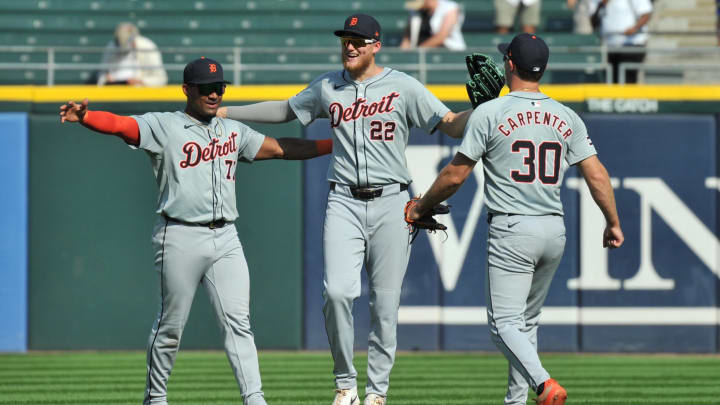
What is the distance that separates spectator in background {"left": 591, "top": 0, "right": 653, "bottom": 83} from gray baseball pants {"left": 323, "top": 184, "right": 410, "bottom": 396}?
6.43 metres

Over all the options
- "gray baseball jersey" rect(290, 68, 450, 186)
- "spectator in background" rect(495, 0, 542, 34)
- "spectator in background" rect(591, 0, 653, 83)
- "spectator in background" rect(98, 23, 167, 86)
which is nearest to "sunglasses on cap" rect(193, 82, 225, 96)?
"gray baseball jersey" rect(290, 68, 450, 186)

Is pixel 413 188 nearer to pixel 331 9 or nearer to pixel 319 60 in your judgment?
pixel 319 60

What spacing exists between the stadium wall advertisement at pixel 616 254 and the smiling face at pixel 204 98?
4.88 meters

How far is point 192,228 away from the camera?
540 cm

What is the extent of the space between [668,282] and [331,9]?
522cm

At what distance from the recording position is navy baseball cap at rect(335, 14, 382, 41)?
5.62 meters

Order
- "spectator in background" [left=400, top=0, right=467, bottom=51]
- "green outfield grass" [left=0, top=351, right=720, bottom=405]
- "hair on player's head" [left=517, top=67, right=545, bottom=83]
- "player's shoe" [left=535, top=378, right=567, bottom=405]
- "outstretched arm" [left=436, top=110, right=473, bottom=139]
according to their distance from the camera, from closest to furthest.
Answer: "player's shoe" [left=535, top=378, right=567, bottom=405] < "hair on player's head" [left=517, top=67, right=545, bottom=83] < "outstretched arm" [left=436, top=110, right=473, bottom=139] < "green outfield grass" [left=0, top=351, right=720, bottom=405] < "spectator in background" [left=400, top=0, right=467, bottom=51]

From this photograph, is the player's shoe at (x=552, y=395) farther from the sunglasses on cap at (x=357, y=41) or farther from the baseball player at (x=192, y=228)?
the sunglasses on cap at (x=357, y=41)

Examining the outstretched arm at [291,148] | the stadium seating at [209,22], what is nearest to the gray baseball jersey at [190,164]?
the outstretched arm at [291,148]

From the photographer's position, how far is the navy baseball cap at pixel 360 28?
562cm

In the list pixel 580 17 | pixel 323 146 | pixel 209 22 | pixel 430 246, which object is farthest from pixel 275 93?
pixel 323 146

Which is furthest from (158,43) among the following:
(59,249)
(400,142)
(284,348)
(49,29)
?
(400,142)

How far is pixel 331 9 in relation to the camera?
13.1 meters

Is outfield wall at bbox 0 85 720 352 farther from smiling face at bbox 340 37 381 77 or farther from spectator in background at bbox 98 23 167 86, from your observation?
smiling face at bbox 340 37 381 77
